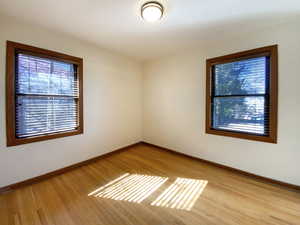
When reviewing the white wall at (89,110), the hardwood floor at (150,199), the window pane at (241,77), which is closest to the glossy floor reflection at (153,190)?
the hardwood floor at (150,199)

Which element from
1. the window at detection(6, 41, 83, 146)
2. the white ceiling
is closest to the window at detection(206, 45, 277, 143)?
the white ceiling

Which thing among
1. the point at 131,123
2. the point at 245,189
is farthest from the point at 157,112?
the point at 245,189

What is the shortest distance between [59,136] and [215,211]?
2.49m

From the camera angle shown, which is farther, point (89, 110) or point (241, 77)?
point (89, 110)

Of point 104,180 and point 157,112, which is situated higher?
point 157,112

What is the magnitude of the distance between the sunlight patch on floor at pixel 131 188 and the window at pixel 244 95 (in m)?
1.45

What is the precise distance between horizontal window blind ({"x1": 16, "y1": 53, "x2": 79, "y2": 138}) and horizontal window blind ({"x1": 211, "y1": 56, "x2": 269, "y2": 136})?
8.70ft

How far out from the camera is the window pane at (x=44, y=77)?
2115 millimetres

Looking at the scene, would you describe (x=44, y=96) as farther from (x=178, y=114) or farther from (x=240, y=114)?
(x=240, y=114)

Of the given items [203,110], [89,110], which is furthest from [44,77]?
[203,110]

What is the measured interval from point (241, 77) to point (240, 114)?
63 centimetres

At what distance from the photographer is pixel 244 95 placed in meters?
2.44

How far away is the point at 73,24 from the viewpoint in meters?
2.16

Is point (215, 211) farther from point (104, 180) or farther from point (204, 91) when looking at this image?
point (204, 91)
